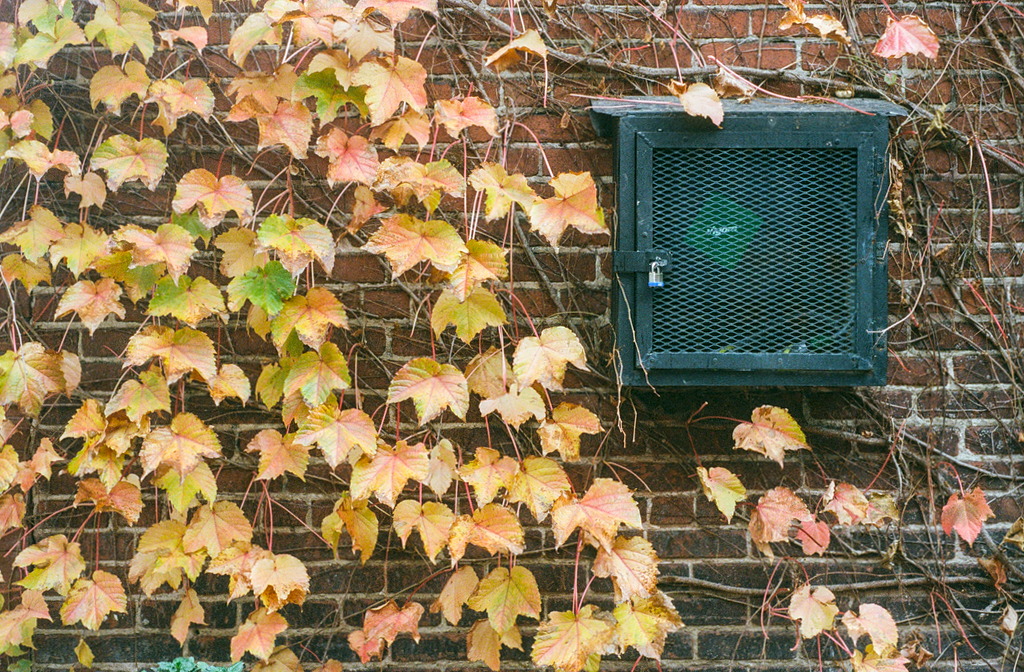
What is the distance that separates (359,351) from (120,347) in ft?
2.05

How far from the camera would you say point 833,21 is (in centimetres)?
185

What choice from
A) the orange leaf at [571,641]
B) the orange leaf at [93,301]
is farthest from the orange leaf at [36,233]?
the orange leaf at [571,641]

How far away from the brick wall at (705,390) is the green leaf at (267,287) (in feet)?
1.23

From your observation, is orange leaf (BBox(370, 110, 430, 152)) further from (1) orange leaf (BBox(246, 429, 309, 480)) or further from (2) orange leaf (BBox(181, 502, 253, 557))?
(2) orange leaf (BBox(181, 502, 253, 557))

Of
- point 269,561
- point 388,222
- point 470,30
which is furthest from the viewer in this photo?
point 470,30

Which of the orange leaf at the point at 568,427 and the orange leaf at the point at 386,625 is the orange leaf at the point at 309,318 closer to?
the orange leaf at the point at 568,427

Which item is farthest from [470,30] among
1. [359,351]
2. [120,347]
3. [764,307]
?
[120,347]

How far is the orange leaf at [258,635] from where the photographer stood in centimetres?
185

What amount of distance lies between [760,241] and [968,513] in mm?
858

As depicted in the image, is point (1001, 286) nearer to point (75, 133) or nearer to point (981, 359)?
point (981, 359)

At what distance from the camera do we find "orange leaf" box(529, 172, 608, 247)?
67.8 inches

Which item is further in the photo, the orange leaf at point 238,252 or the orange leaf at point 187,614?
the orange leaf at point 187,614

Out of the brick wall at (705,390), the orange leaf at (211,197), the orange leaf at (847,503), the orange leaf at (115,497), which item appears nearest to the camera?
the orange leaf at (211,197)

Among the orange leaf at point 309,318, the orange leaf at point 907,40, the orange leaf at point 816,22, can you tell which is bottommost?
the orange leaf at point 309,318
